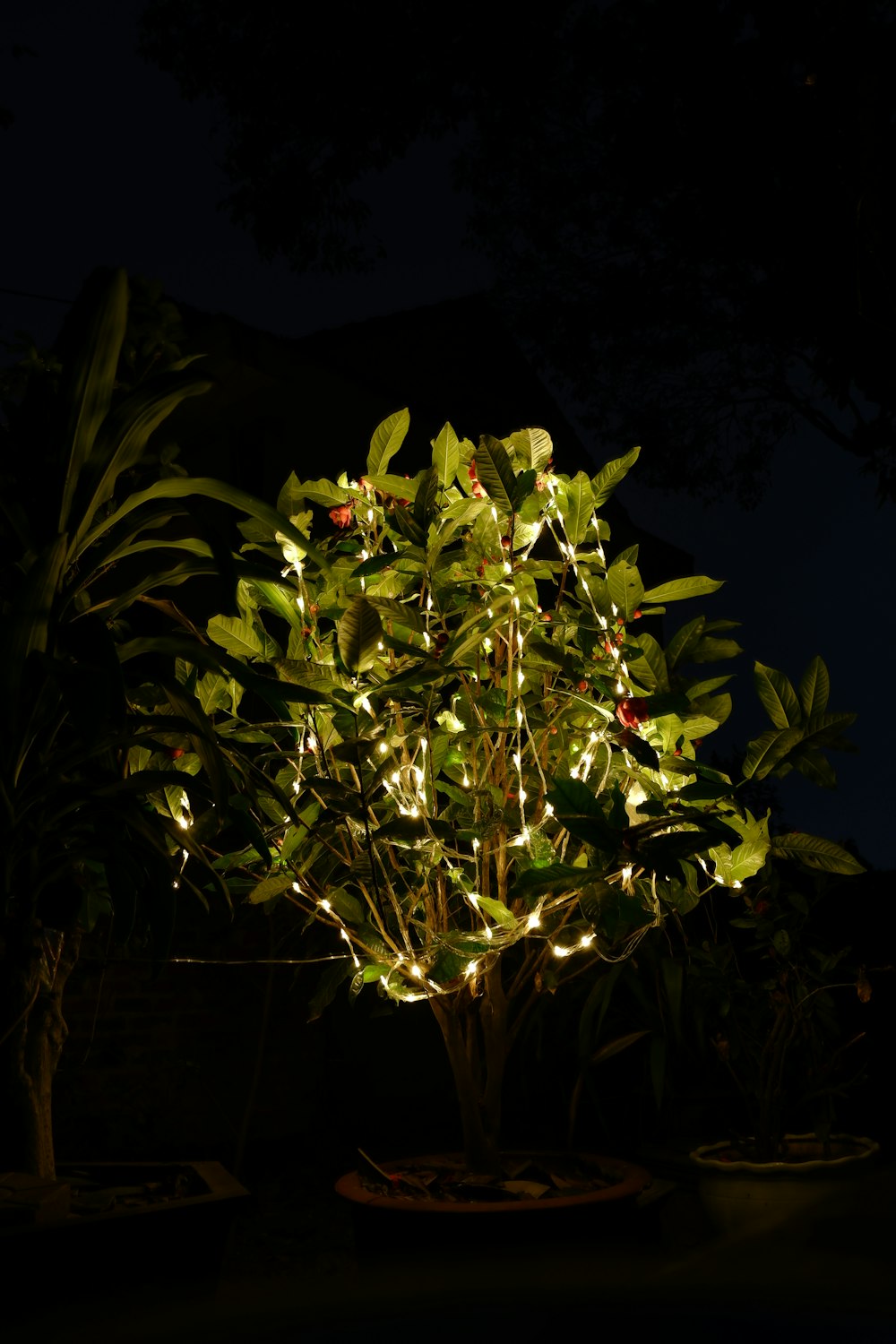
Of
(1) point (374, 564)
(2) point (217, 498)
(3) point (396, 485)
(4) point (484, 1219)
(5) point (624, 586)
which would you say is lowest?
(4) point (484, 1219)

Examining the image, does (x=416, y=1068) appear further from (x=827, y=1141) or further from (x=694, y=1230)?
(x=827, y=1141)

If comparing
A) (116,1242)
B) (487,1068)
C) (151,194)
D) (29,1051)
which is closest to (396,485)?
(487,1068)

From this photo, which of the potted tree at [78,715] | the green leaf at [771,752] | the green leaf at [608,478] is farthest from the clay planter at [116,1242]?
the green leaf at [608,478]

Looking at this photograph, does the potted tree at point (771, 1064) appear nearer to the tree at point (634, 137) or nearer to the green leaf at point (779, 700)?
the green leaf at point (779, 700)

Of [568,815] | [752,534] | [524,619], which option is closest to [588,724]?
[524,619]

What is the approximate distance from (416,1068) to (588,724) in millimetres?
4127

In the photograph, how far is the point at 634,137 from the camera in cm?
Answer: 730

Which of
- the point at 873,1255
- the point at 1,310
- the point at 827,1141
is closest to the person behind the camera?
the point at 873,1255

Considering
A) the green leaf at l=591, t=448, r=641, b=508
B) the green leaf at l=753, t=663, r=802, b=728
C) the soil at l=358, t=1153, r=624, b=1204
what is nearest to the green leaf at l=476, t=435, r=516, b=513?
the green leaf at l=591, t=448, r=641, b=508

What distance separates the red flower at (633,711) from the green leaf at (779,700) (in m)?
0.28

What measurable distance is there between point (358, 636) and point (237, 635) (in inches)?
18.2

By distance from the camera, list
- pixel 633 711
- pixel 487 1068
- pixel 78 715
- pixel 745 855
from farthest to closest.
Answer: pixel 487 1068 → pixel 745 855 → pixel 633 711 → pixel 78 715

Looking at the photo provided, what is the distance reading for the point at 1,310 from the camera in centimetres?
775

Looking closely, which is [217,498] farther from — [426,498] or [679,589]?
[679,589]
